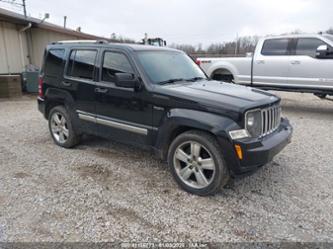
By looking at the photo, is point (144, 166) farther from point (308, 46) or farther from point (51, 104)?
point (308, 46)

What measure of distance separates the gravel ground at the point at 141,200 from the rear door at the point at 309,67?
3.28m

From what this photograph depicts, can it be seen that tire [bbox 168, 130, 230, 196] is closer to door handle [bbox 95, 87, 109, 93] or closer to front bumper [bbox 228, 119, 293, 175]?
front bumper [bbox 228, 119, 293, 175]

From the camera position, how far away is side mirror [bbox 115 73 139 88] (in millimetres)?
3936

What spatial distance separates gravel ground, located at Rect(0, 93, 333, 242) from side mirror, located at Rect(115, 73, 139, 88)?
4.22 ft

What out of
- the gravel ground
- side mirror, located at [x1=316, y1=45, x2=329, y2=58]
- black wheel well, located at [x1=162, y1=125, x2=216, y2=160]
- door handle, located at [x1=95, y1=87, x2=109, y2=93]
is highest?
side mirror, located at [x1=316, y1=45, x2=329, y2=58]

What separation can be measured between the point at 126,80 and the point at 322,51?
6195 millimetres

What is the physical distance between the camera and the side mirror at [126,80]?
394 cm

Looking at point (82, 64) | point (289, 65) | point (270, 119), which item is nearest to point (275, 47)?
point (289, 65)

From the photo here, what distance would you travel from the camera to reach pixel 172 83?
4.14 meters

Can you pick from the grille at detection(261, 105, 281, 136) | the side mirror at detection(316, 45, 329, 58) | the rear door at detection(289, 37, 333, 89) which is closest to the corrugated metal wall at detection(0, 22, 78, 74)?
the rear door at detection(289, 37, 333, 89)

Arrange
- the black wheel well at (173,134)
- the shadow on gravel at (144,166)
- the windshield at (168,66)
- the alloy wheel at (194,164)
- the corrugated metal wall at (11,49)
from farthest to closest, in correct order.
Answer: the corrugated metal wall at (11,49)
the windshield at (168,66)
the shadow on gravel at (144,166)
the black wheel well at (173,134)
the alloy wheel at (194,164)

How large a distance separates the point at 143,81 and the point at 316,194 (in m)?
2.68

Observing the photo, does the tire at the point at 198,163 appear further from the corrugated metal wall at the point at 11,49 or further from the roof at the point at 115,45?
the corrugated metal wall at the point at 11,49

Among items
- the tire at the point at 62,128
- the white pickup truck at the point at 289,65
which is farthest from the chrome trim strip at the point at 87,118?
the white pickup truck at the point at 289,65
